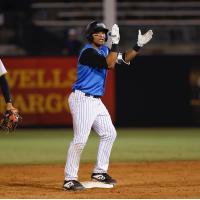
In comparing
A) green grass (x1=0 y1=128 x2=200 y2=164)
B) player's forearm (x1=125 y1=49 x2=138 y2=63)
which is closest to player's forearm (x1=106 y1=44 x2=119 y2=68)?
player's forearm (x1=125 y1=49 x2=138 y2=63)

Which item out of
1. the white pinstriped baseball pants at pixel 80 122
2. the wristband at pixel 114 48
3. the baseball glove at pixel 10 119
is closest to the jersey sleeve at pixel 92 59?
the wristband at pixel 114 48

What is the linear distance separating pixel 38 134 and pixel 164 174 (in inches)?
256

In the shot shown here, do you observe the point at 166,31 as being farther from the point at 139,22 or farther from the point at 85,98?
the point at 85,98

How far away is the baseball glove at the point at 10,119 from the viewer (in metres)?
7.05

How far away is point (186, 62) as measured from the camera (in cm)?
1661

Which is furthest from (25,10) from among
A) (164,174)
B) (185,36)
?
(164,174)

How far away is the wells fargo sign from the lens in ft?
53.6

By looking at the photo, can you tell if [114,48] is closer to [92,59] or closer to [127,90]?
[92,59]

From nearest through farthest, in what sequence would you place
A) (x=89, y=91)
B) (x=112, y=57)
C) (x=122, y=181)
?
(x=112, y=57) → (x=89, y=91) → (x=122, y=181)

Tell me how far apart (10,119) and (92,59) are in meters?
1.10

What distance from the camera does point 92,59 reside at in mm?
7438

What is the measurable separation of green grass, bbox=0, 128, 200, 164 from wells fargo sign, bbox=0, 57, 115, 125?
38 centimetres

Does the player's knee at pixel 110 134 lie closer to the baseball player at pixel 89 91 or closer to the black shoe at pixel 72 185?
the baseball player at pixel 89 91

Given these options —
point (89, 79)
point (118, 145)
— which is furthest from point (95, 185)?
point (118, 145)
